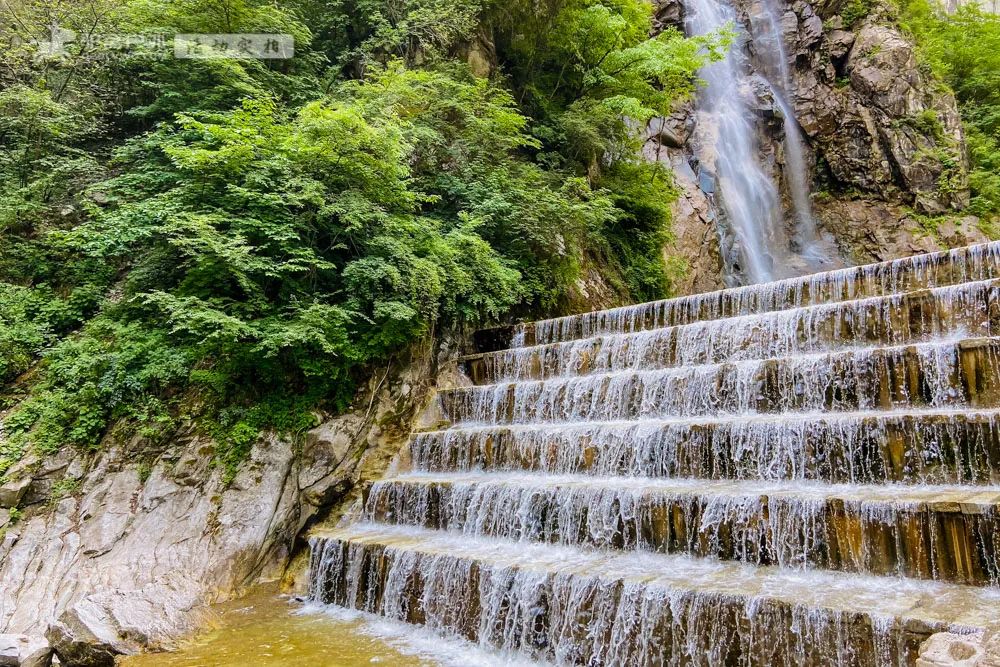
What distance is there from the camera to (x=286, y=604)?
21.0ft

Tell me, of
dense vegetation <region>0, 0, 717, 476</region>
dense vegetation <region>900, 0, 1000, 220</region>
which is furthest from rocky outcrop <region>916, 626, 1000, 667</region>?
dense vegetation <region>900, 0, 1000, 220</region>

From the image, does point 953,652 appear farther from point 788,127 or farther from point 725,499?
point 788,127

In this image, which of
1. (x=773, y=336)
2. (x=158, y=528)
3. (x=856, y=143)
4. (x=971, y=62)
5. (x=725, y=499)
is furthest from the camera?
(x=971, y=62)

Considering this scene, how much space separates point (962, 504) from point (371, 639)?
481 centimetres

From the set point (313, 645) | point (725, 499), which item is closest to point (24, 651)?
point (313, 645)

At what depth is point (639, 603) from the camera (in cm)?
436

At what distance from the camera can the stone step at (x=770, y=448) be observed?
4.83 m

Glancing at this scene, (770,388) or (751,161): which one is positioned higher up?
(751,161)

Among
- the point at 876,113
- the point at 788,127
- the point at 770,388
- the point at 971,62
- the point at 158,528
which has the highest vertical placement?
the point at 971,62

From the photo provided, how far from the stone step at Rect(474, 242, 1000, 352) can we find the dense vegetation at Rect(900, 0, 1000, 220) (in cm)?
1221

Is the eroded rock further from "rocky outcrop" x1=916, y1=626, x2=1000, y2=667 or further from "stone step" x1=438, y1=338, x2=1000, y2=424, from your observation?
"stone step" x1=438, y1=338, x2=1000, y2=424

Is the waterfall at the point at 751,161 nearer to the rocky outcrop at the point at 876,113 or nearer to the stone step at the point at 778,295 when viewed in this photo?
the rocky outcrop at the point at 876,113

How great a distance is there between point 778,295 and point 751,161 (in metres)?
12.8

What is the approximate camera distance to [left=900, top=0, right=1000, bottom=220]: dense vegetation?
18266 mm
